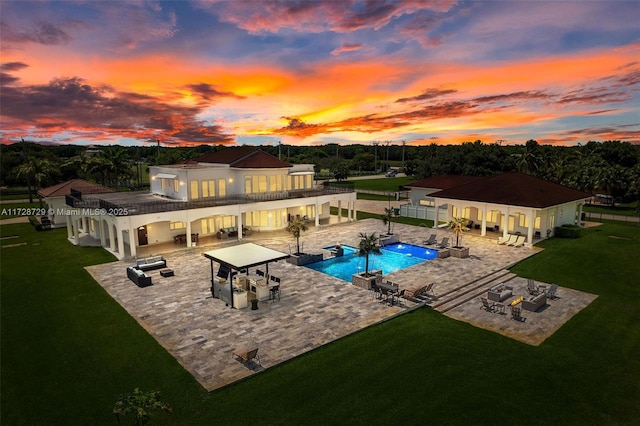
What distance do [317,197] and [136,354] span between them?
87.4 feet

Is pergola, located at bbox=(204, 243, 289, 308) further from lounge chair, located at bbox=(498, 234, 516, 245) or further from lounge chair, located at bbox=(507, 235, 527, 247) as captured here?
lounge chair, located at bbox=(507, 235, 527, 247)

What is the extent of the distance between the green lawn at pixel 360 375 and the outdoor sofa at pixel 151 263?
4592 mm

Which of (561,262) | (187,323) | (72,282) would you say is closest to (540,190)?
(561,262)

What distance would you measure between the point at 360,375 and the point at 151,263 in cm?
1761

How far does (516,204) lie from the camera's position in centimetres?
3131

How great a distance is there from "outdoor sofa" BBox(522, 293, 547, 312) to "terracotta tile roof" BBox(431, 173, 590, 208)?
13888 millimetres

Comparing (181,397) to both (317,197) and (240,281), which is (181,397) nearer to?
(240,281)

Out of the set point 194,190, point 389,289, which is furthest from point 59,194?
point 389,289

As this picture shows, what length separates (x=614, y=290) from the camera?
21781mm

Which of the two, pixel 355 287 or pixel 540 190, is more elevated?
pixel 540 190

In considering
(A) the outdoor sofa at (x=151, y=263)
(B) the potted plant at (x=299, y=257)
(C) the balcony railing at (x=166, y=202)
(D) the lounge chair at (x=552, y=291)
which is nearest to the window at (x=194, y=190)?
(C) the balcony railing at (x=166, y=202)

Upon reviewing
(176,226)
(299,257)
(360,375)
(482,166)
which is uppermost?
(482,166)

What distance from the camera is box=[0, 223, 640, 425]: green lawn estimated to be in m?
11.0

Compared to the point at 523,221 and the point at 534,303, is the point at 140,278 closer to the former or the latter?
the point at 534,303
